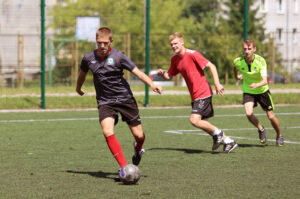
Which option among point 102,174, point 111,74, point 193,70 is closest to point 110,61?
point 111,74

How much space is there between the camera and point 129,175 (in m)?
7.17

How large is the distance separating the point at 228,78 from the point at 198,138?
16.6 m

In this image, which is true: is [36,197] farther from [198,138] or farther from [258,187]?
[198,138]

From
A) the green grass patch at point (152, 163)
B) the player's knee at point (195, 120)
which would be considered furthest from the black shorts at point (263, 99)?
the player's knee at point (195, 120)

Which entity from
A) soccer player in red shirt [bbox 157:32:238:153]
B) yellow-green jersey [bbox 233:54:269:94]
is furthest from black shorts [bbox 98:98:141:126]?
yellow-green jersey [bbox 233:54:269:94]

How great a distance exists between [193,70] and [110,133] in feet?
7.98

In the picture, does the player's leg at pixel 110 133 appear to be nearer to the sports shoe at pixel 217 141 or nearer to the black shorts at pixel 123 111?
the black shorts at pixel 123 111

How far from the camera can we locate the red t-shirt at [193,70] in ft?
31.5

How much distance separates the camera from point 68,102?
1905cm

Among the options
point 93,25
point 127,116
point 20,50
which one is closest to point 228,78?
point 93,25

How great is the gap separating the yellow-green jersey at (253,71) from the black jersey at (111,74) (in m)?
3.62

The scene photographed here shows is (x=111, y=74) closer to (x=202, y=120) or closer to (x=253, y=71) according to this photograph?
(x=202, y=120)

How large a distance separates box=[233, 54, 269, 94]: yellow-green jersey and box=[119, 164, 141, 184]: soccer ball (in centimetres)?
422

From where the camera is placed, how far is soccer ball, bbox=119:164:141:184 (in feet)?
23.6
